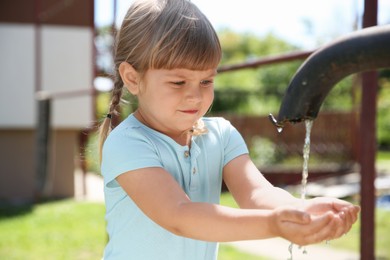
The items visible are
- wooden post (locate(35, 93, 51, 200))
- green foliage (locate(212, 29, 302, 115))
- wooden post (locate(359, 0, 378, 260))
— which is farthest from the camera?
green foliage (locate(212, 29, 302, 115))

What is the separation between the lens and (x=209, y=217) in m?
1.17

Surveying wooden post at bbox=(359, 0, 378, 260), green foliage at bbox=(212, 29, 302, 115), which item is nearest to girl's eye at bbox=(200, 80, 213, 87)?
wooden post at bbox=(359, 0, 378, 260)

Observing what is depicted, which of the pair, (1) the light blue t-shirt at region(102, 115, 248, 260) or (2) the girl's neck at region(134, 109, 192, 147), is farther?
(2) the girl's neck at region(134, 109, 192, 147)

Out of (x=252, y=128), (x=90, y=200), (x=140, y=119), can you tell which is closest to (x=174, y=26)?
(x=140, y=119)

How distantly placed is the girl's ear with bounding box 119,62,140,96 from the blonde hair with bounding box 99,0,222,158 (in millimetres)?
14

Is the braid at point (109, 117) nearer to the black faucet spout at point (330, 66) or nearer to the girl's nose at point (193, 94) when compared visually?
the girl's nose at point (193, 94)

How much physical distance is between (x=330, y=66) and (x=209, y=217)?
391 millimetres

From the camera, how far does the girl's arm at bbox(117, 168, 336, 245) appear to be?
3.17 ft

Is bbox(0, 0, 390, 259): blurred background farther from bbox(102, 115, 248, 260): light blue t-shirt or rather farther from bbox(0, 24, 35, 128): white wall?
bbox(102, 115, 248, 260): light blue t-shirt

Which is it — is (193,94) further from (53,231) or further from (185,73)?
(53,231)

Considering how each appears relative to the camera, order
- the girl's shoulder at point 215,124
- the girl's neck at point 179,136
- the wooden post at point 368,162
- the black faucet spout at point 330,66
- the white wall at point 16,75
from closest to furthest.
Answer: the black faucet spout at point 330,66
the girl's neck at point 179,136
the girl's shoulder at point 215,124
the wooden post at point 368,162
the white wall at point 16,75

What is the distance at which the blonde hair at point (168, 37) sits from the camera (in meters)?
1.42

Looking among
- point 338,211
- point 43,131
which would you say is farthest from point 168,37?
point 43,131

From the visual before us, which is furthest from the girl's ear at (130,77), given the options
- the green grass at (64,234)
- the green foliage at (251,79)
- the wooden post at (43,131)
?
the green foliage at (251,79)
